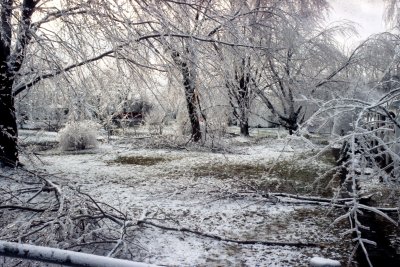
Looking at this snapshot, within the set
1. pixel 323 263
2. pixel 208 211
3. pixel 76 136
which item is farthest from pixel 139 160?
pixel 323 263

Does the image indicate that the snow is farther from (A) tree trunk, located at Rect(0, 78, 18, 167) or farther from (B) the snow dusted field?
(A) tree trunk, located at Rect(0, 78, 18, 167)

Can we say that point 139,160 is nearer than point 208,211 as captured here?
No

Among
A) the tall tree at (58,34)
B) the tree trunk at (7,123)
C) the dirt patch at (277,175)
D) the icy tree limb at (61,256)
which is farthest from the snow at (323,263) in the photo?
the tree trunk at (7,123)

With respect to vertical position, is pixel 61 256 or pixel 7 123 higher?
pixel 7 123

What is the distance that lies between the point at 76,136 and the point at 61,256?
1307cm

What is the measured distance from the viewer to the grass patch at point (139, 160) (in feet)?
34.4

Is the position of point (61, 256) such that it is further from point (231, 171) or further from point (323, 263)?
point (231, 171)

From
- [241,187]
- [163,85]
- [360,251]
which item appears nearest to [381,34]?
[241,187]

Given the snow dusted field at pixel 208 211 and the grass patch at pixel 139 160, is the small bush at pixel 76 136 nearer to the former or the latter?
the snow dusted field at pixel 208 211

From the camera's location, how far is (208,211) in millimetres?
5621

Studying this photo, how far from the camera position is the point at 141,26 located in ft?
17.2

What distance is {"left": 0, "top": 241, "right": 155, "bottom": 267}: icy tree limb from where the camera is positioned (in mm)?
1111

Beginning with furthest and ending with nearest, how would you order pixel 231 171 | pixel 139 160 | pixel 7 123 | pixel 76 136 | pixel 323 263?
pixel 76 136 < pixel 139 160 < pixel 231 171 < pixel 7 123 < pixel 323 263

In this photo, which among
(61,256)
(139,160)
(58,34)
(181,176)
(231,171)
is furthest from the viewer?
(139,160)
